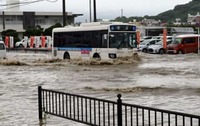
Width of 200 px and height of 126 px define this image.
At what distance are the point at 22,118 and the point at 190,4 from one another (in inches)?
4657

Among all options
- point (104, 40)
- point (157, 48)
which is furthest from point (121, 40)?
point (157, 48)

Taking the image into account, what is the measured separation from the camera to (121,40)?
28766 mm

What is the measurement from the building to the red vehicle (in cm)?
4519

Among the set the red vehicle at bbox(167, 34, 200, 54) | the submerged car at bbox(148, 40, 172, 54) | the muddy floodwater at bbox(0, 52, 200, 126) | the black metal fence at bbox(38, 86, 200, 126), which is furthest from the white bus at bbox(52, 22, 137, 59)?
the black metal fence at bbox(38, 86, 200, 126)

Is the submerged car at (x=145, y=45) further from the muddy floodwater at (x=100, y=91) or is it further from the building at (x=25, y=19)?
the building at (x=25, y=19)

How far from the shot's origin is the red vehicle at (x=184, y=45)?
4100 centimetres

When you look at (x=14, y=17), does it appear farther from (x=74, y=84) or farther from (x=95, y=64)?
(x=74, y=84)

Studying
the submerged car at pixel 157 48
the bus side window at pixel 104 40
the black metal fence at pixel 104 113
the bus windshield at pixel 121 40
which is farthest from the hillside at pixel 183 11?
the black metal fence at pixel 104 113

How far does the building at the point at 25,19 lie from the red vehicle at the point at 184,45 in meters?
45.2

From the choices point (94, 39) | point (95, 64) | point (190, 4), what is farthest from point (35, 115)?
point (190, 4)

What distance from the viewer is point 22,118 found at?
10320 millimetres

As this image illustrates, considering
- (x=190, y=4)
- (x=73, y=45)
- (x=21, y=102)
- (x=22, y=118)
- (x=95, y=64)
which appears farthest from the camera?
(x=190, y=4)

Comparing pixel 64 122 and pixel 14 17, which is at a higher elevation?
pixel 14 17

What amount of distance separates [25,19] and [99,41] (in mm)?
59169
